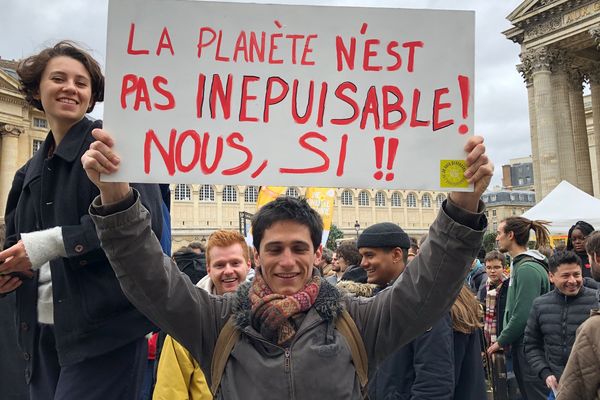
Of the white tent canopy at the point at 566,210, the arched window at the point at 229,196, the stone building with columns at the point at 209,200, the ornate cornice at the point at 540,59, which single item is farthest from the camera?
the arched window at the point at 229,196

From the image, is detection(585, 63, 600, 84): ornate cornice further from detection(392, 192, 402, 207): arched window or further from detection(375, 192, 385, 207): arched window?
detection(392, 192, 402, 207): arched window

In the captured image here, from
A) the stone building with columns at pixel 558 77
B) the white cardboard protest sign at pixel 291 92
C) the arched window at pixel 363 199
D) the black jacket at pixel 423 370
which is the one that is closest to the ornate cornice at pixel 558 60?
the stone building with columns at pixel 558 77

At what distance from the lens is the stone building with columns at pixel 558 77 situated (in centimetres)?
2481

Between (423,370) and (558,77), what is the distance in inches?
1012

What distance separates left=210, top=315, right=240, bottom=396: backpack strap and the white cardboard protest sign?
1.76ft

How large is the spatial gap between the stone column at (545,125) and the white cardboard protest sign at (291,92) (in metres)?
25.0

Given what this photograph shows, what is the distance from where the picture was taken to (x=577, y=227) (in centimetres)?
737

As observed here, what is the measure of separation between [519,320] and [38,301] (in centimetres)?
454

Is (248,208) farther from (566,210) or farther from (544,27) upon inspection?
(566,210)

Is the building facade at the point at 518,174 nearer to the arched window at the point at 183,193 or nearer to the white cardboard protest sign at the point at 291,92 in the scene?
the arched window at the point at 183,193

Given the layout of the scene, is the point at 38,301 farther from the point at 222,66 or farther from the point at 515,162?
the point at 515,162

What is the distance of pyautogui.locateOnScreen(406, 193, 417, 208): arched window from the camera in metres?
88.5

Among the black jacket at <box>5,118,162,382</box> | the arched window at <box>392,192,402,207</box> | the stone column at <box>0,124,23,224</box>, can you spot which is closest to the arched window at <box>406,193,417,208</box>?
the arched window at <box>392,192,402,207</box>

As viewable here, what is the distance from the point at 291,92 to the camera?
2.09 m
